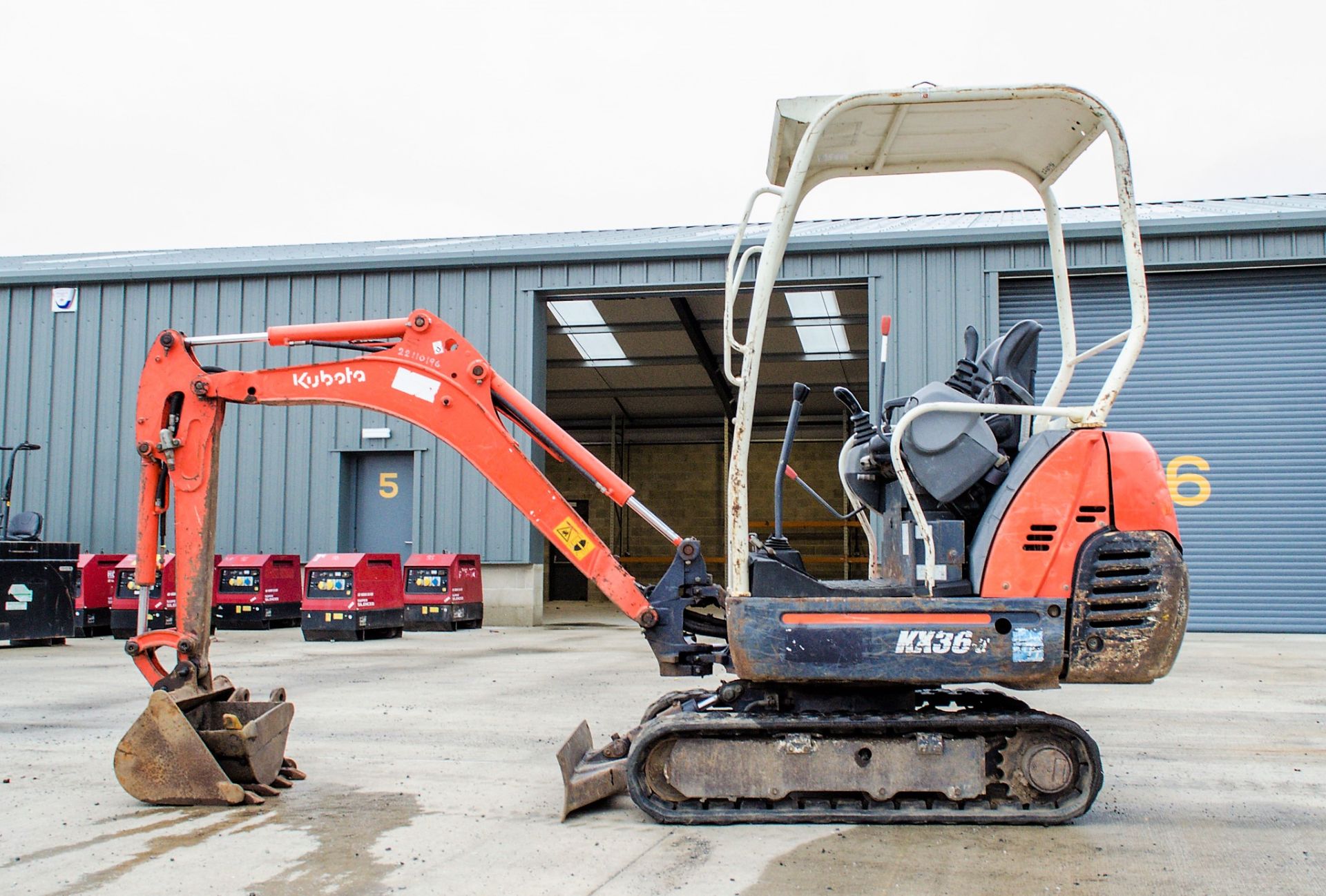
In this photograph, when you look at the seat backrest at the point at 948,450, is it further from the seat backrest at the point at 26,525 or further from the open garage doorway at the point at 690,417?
the open garage doorway at the point at 690,417

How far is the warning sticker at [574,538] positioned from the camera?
5.71m

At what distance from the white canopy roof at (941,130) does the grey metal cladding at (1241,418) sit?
1153cm

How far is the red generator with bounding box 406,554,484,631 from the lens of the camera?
1639cm

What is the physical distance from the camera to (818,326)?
74.7ft

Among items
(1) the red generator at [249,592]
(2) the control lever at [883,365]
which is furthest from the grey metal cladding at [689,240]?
(2) the control lever at [883,365]

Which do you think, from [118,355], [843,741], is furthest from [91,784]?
[118,355]

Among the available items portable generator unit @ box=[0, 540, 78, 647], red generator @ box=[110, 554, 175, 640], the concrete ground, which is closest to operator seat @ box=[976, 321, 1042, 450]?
the concrete ground

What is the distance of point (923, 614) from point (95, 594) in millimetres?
15032

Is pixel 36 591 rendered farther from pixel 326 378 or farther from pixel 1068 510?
pixel 1068 510

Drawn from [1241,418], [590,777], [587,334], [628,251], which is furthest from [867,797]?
[587,334]

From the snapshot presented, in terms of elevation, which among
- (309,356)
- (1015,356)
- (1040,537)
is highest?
(309,356)

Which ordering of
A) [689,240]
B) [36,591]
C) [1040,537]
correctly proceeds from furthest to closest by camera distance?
[689,240], [36,591], [1040,537]

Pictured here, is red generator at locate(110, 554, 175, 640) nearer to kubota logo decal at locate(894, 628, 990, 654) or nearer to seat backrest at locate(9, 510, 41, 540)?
seat backrest at locate(9, 510, 41, 540)

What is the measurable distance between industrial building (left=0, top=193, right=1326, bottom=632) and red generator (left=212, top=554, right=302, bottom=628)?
1102mm
